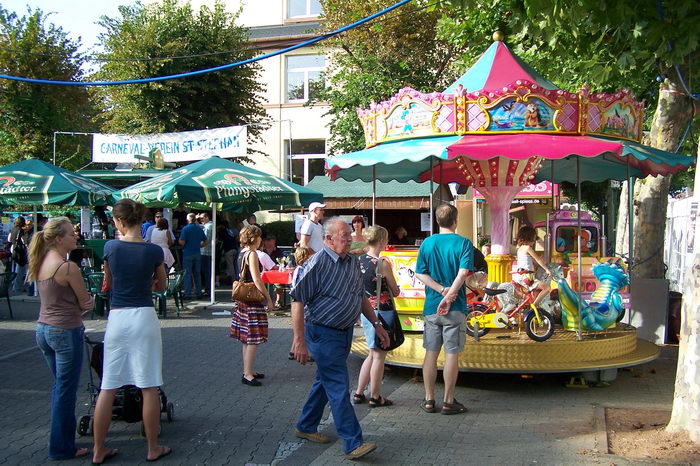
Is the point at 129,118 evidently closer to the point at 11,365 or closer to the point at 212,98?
the point at 212,98

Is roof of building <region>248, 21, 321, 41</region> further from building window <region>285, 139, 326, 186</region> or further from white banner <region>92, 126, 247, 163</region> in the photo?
white banner <region>92, 126, 247, 163</region>

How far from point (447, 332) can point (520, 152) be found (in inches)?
105

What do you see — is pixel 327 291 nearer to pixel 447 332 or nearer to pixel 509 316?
pixel 447 332

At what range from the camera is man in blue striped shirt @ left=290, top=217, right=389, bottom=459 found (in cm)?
512

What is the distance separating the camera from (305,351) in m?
5.20

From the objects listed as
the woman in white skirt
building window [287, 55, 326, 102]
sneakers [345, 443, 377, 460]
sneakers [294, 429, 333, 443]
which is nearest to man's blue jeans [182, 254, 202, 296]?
sneakers [294, 429, 333, 443]

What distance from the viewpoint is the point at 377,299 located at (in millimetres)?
6652

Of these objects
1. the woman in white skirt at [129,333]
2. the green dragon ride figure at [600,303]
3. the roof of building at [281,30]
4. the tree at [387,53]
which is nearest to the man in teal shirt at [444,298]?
the green dragon ride figure at [600,303]

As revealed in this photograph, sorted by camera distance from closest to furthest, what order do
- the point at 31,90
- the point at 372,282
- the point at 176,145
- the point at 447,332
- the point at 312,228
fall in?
the point at 447,332, the point at 372,282, the point at 312,228, the point at 176,145, the point at 31,90

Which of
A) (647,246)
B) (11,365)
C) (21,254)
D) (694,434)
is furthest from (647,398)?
(21,254)

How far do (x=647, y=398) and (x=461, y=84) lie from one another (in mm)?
4474

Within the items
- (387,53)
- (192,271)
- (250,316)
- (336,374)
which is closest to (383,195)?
(387,53)

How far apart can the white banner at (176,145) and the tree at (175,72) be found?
99.5 inches

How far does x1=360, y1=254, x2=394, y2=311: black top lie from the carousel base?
4.42 ft
